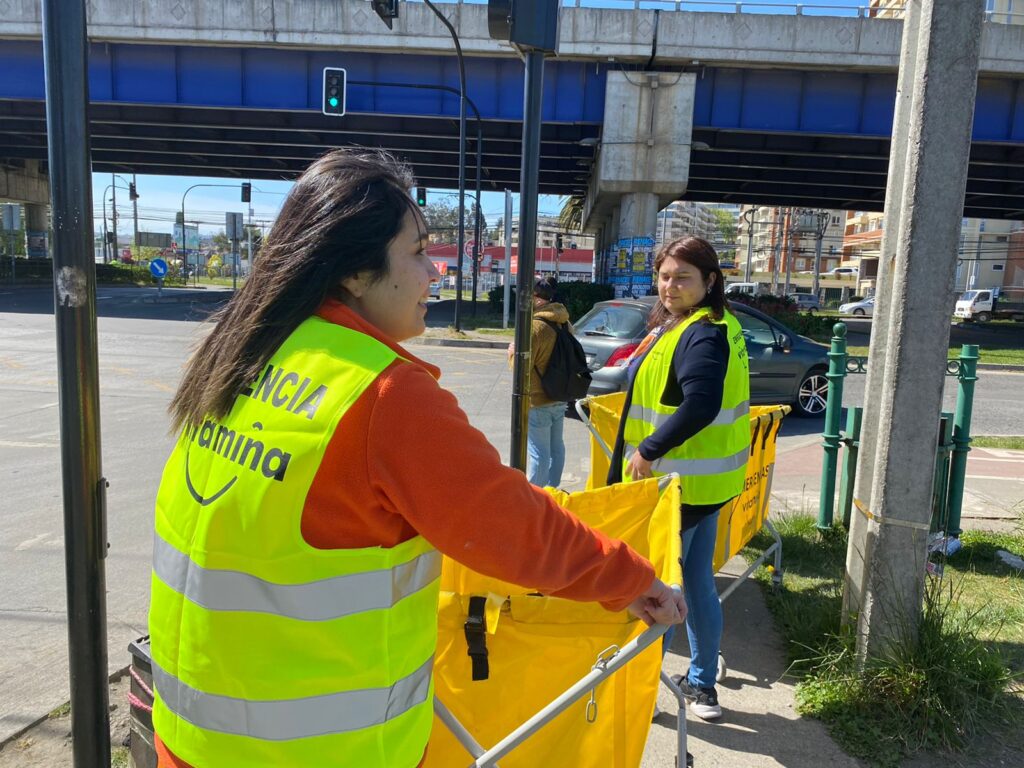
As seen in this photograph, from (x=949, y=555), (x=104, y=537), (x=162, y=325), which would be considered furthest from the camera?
(x=162, y=325)

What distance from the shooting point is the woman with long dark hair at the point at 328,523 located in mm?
1298

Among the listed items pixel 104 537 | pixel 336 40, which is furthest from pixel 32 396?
pixel 336 40

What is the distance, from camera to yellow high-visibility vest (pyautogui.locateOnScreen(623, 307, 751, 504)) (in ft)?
10.5

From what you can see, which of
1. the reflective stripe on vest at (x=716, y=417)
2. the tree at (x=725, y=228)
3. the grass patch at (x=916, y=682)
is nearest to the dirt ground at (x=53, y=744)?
the reflective stripe on vest at (x=716, y=417)

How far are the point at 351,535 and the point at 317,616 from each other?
14 cm

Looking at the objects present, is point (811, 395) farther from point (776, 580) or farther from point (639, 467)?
point (639, 467)

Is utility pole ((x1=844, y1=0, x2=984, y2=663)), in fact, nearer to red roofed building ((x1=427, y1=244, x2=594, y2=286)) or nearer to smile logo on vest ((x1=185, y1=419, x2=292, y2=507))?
smile logo on vest ((x1=185, y1=419, x2=292, y2=507))

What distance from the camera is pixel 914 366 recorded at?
122 inches

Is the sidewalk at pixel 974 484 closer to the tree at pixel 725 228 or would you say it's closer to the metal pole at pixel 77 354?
the metal pole at pixel 77 354

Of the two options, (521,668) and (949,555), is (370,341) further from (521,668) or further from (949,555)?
(949,555)

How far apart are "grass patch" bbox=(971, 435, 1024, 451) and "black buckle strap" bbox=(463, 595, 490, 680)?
8.42m

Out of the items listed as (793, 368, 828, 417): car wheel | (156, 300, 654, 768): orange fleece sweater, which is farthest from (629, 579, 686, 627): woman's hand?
(793, 368, 828, 417): car wheel

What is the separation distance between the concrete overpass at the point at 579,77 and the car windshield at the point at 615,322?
43.0ft

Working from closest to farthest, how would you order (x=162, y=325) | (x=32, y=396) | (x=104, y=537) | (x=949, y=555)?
1. (x=104, y=537)
2. (x=949, y=555)
3. (x=32, y=396)
4. (x=162, y=325)
